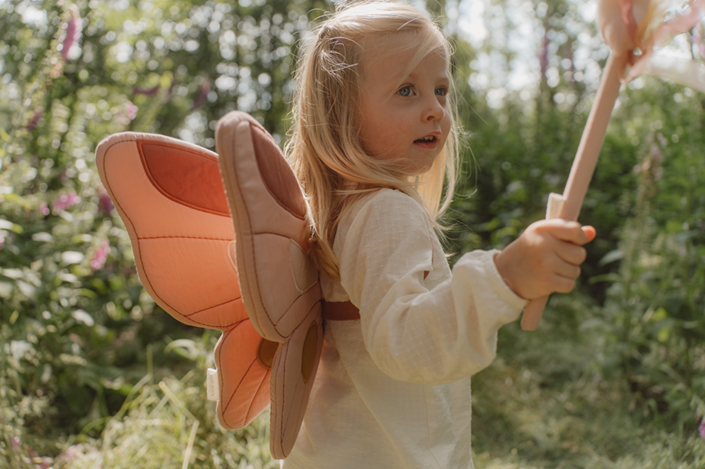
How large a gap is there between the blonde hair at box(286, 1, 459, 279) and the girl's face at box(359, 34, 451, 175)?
0.05 feet

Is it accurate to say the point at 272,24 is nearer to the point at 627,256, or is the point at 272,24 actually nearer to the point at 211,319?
the point at 627,256

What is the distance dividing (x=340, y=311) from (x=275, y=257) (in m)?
0.27

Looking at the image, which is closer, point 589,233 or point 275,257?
point 589,233

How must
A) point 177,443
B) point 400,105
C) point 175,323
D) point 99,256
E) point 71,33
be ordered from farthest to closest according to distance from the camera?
1. point 175,323
2. point 99,256
3. point 71,33
4. point 177,443
5. point 400,105

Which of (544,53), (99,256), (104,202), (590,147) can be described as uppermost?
(590,147)

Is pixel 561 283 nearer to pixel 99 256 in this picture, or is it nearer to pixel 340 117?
pixel 340 117

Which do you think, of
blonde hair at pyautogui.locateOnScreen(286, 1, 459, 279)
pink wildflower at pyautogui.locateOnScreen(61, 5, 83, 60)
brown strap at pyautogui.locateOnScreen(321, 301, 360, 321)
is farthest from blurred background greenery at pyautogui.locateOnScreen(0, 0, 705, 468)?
brown strap at pyautogui.locateOnScreen(321, 301, 360, 321)

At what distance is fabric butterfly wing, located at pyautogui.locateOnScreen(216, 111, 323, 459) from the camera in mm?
694

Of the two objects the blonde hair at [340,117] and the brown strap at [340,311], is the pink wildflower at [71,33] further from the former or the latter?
the brown strap at [340,311]

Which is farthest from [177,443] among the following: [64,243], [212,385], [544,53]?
[544,53]

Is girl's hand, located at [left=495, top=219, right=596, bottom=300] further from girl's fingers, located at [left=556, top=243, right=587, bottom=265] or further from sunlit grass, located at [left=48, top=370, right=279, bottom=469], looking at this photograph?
sunlit grass, located at [left=48, top=370, right=279, bottom=469]

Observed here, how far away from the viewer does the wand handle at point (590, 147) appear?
0.61 m

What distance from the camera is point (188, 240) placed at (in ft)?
3.32

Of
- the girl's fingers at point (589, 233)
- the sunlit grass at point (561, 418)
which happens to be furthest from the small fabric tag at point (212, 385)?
the sunlit grass at point (561, 418)
